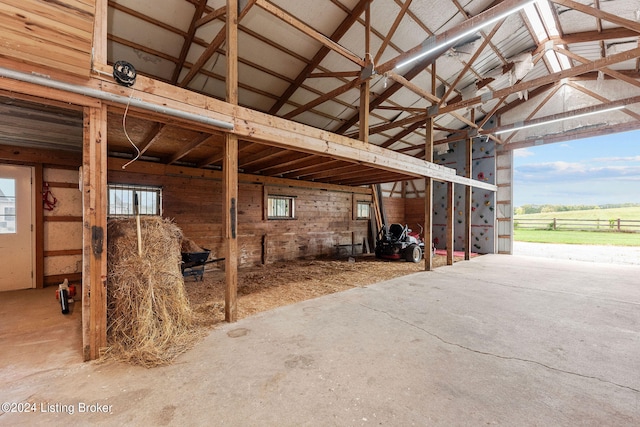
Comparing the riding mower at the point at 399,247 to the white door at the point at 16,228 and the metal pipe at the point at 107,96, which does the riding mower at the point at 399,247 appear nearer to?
the metal pipe at the point at 107,96

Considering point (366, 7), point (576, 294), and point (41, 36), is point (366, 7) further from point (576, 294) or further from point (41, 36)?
point (576, 294)

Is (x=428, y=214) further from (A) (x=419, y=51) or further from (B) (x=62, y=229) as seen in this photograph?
(B) (x=62, y=229)

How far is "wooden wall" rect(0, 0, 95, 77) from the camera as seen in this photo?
140 cm

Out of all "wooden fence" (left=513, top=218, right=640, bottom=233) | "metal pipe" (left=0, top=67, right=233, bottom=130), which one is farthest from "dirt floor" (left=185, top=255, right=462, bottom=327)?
"wooden fence" (left=513, top=218, right=640, bottom=233)

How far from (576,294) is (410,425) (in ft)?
16.0

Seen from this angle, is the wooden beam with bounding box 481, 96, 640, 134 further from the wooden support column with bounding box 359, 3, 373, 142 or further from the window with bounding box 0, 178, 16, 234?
the window with bounding box 0, 178, 16, 234

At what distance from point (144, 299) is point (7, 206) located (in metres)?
4.31

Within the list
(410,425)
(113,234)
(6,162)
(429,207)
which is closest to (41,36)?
(113,234)

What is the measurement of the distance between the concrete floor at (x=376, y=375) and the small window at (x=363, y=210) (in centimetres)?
663

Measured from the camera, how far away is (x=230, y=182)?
3.09 metres

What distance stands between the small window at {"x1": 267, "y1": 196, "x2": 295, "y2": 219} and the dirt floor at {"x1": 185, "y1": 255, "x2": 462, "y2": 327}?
1443mm

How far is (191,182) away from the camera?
5992 mm

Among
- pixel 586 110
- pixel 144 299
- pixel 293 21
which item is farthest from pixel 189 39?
pixel 586 110

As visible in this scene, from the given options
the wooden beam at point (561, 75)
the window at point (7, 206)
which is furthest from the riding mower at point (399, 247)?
the window at point (7, 206)
